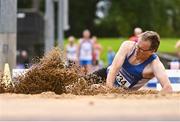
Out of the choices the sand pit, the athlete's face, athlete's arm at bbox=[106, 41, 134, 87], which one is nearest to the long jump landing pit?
the sand pit

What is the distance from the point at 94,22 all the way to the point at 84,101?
6361cm

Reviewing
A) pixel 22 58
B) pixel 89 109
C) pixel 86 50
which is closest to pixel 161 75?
pixel 89 109

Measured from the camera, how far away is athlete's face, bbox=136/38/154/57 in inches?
436

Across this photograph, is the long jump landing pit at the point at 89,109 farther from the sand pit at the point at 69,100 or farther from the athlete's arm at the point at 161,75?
the athlete's arm at the point at 161,75

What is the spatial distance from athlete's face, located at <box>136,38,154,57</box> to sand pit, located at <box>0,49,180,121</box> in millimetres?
581

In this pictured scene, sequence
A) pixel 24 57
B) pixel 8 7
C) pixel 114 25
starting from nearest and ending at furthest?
pixel 8 7 < pixel 24 57 < pixel 114 25

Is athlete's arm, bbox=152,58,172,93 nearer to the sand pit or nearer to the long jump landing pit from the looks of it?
the sand pit

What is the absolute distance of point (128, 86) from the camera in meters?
11.8

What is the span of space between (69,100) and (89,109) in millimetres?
1096

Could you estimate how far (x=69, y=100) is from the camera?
30.4ft

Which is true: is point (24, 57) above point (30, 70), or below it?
below

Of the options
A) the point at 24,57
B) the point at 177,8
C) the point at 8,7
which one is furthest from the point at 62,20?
the point at 177,8

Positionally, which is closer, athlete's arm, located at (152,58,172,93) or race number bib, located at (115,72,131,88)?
athlete's arm, located at (152,58,172,93)

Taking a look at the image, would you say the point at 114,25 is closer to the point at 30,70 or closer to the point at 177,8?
the point at 177,8
